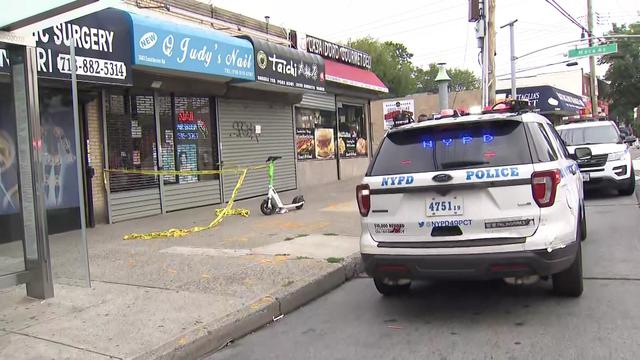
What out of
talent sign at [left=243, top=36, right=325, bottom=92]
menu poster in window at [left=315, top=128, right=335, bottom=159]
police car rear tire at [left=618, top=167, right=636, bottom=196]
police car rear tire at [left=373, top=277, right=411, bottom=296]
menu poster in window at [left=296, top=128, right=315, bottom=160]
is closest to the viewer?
police car rear tire at [left=373, top=277, right=411, bottom=296]

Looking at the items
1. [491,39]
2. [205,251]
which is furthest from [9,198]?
[491,39]

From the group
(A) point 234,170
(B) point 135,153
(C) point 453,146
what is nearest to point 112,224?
(B) point 135,153

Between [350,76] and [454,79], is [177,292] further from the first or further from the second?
[454,79]

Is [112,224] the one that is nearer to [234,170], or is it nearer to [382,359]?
[234,170]

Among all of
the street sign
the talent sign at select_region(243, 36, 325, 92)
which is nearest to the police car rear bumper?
the talent sign at select_region(243, 36, 325, 92)

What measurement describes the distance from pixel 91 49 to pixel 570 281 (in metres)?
7.69

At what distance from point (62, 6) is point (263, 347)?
12.1 ft

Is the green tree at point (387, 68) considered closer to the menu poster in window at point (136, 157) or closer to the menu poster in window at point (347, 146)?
the menu poster in window at point (347, 146)

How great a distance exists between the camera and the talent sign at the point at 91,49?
846 cm

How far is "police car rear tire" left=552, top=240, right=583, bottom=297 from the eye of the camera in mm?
5215

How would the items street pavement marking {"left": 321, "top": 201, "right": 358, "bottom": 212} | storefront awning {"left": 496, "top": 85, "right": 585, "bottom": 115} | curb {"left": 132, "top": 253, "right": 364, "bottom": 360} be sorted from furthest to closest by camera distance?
storefront awning {"left": 496, "top": 85, "right": 585, "bottom": 115} < street pavement marking {"left": 321, "top": 201, "right": 358, "bottom": 212} < curb {"left": 132, "top": 253, "right": 364, "bottom": 360}

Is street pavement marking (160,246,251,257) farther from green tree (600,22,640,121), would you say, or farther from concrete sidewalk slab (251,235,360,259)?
green tree (600,22,640,121)

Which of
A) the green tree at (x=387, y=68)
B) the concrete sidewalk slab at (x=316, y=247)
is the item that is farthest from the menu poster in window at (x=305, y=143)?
the green tree at (x=387, y=68)

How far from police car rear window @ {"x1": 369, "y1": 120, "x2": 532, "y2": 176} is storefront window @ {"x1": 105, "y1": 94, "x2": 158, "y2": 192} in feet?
24.4
